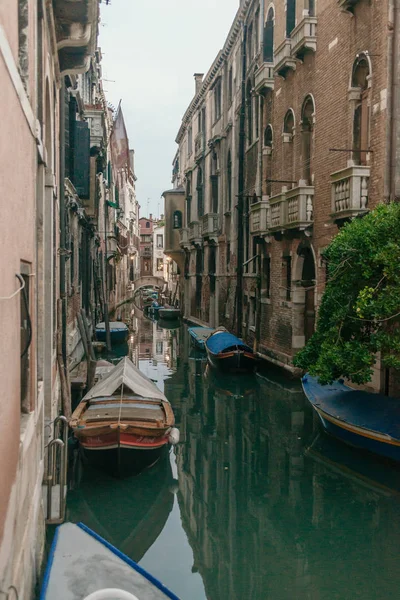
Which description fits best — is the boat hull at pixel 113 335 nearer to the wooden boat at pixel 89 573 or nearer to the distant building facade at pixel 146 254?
the wooden boat at pixel 89 573

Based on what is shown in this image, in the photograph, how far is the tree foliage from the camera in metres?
8.40

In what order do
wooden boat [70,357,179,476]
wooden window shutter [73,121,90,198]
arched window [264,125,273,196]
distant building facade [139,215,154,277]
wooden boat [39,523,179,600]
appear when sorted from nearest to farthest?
wooden boat [39,523,179,600]
wooden boat [70,357,179,476]
wooden window shutter [73,121,90,198]
arched window [264,125,273,196]
distant building facade [139,215,154,277]

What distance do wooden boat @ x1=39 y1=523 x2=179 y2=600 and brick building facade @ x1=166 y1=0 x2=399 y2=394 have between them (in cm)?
722

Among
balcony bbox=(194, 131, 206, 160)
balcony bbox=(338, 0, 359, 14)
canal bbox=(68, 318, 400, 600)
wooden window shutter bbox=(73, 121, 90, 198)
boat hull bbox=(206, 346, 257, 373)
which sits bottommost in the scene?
canal bbox=(68, 318, 400, 600)

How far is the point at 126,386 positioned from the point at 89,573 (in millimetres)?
5433

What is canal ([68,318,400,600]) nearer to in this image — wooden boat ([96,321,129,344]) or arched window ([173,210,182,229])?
wooden boat ([96,321,129,344])

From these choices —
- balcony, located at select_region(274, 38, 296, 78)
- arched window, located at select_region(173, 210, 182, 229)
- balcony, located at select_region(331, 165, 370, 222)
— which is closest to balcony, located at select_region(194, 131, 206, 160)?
arched window, located at select_region(173, 210, 182, 229)

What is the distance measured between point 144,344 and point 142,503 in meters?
17.8

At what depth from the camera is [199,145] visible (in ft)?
100

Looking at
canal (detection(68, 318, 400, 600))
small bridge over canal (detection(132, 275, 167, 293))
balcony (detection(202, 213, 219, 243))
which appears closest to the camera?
canal (detection(68, 318, 400, 600))

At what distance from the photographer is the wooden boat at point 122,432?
8234mm

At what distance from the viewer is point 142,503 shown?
8047 millimetres

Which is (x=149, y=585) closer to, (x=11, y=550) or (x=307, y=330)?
(x=11, y=550)

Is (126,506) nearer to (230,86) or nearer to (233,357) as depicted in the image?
(233,357)
